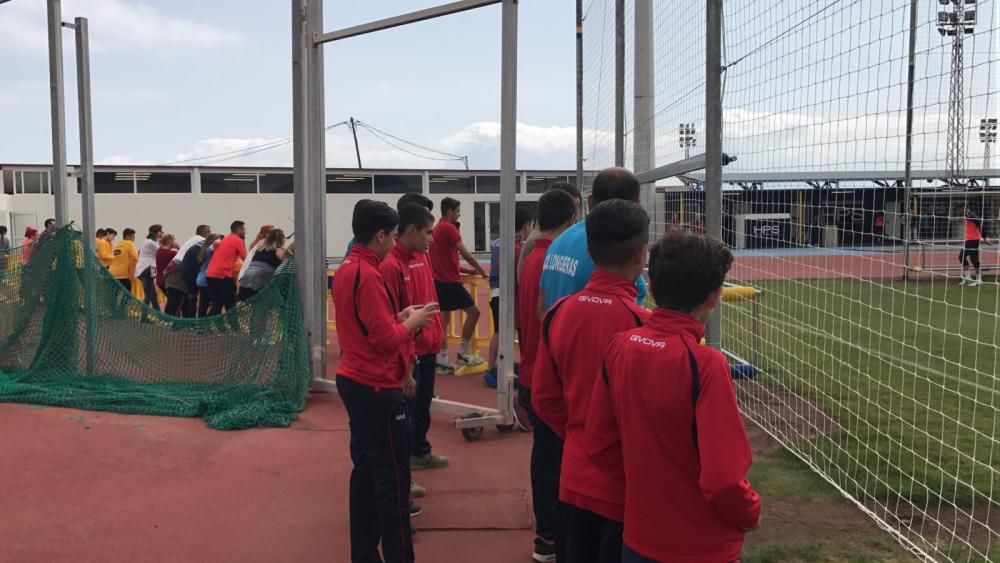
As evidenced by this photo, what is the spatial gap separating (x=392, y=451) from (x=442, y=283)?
444 centimetres

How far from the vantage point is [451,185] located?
3566 centimetres

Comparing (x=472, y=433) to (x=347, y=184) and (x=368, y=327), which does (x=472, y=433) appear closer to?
(x=368, y=327)

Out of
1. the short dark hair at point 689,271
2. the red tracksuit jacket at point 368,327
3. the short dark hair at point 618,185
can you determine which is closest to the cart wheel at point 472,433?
the red tracksuit jacket at point 368,327

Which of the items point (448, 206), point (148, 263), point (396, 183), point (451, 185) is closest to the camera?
point (448, 206)

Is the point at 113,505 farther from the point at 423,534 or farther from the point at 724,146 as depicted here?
the point at 724,146

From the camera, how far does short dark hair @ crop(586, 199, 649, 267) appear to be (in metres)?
2.72

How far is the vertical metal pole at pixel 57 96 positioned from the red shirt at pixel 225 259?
2.61 metres

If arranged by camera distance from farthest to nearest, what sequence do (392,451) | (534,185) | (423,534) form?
(534,185) < (423,534) < (392,451)

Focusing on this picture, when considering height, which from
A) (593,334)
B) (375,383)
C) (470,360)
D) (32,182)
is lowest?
(470,360)

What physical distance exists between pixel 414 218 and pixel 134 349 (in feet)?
15.3

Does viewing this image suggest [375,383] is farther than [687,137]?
No

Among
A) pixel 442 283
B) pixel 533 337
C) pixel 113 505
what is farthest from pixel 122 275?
pixel 533 337

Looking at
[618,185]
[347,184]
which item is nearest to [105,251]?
[618,185]

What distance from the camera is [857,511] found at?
466 cm
